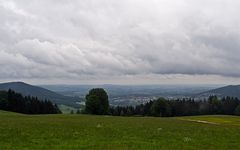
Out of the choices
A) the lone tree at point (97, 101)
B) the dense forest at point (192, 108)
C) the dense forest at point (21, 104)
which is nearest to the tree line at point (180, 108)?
the dense forest at point (192, 108)

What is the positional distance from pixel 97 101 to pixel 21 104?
3989 centimetres

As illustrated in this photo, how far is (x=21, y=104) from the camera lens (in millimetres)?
138875

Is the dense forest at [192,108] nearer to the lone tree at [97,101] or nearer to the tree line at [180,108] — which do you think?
the tree line at [180,108]

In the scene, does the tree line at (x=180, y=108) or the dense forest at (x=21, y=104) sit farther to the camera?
the tree line at (x=180, y=108)

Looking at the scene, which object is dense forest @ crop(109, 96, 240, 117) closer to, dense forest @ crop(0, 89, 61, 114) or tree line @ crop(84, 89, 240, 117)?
tree line @ crop(84, 89, 240, 117)

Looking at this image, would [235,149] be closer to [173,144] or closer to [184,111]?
[173,144]

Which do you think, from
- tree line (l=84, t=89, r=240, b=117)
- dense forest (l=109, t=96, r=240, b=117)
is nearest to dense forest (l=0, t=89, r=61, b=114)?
tree line (l=84, t=89, r=240, b=117)

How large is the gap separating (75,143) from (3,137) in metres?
5.57

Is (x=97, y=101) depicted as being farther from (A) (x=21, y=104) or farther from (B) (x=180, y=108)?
(B) (x=180, y=108)

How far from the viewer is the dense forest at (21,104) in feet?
439

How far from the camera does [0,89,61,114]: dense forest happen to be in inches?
5271

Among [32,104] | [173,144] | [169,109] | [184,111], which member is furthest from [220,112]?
[173,144]

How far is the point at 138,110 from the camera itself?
558ft

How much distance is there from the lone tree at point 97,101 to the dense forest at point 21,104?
3470 centimetres
